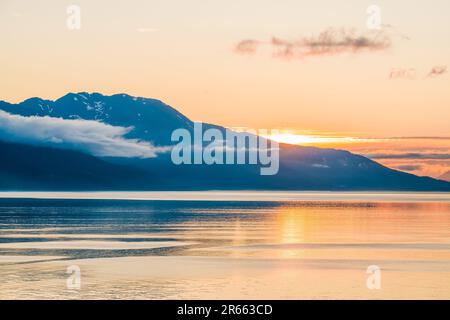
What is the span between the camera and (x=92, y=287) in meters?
48.4

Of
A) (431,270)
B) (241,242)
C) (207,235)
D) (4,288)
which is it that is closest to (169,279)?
(4,288)

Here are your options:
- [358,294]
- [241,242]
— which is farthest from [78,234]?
[358,294]

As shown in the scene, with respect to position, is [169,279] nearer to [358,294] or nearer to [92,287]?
[92,287]

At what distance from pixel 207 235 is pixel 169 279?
38.0m

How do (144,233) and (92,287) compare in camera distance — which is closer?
(92,287)

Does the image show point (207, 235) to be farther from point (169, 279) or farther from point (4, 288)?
point (4, 288)

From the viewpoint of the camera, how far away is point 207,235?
296ft

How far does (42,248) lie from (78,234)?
18.0 meters
